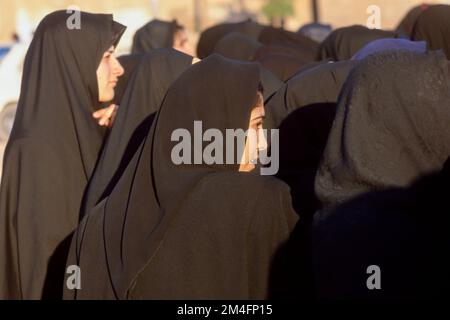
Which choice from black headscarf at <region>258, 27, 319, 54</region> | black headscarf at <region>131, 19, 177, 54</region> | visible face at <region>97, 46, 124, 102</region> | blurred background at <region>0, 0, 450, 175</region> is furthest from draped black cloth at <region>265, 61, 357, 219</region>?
blurred background at <region>0, 0, 450, 175</region>

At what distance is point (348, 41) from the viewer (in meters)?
6.42

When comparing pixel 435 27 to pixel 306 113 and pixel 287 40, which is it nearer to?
pixel 287 40

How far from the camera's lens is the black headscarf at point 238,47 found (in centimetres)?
716

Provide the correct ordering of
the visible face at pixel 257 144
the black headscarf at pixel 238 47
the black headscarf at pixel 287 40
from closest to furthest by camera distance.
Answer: the visible face at pixel 257 144 → the black headscarf at pixel 238 47 → the black headscarf at pixel 287 40

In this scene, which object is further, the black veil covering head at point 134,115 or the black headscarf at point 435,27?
the black headscarf at point 435,27

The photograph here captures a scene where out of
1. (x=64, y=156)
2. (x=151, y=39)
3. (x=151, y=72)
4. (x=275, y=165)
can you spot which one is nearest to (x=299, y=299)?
(x=275, y=165)

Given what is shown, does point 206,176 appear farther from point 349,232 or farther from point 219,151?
point 349,232

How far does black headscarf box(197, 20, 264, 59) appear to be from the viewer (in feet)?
28.7

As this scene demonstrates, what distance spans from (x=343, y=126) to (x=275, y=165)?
1.02 m

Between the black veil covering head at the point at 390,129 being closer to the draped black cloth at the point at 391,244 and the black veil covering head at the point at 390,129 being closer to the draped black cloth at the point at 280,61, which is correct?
the draped black cloth at the point at 391,244

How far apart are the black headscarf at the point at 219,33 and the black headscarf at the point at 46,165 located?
4.22 m

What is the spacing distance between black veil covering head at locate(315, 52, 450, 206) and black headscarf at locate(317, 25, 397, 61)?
12.0 feet

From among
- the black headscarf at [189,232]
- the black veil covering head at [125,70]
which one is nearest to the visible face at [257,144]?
the black headscarf at [189,232]

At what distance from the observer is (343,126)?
271cm
